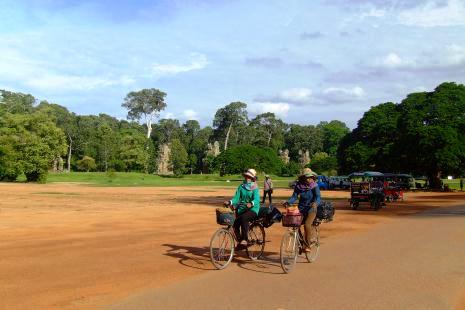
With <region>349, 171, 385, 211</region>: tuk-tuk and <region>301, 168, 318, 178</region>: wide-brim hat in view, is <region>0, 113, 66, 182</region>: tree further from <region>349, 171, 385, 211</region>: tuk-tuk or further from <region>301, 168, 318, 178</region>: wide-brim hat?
<region>301, 168, 318, 178</region>: wide-brim hat

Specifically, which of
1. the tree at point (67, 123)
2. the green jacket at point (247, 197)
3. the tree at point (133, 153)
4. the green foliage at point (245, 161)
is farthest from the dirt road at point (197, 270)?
the tree at point (67, 123)

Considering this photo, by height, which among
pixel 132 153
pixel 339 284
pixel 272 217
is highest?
pixel 132 153

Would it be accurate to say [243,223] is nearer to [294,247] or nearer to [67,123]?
[294,247]

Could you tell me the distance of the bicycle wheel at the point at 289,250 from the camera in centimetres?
867

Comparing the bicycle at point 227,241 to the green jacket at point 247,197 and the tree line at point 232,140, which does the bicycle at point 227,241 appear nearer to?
the green jacket at point 247,197

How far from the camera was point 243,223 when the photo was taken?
9.38 m

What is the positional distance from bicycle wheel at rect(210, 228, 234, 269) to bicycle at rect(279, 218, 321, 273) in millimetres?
1006

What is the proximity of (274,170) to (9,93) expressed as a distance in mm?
61933

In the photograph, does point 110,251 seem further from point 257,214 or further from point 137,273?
point 257,214

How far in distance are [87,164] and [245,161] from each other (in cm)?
3117

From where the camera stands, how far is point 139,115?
130 metres

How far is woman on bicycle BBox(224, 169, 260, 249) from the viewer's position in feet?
30.8

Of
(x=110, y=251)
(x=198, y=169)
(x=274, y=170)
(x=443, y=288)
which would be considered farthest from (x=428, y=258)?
(x=198, y=169)

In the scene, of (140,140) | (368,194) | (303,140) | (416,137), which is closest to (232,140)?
(303,140)
